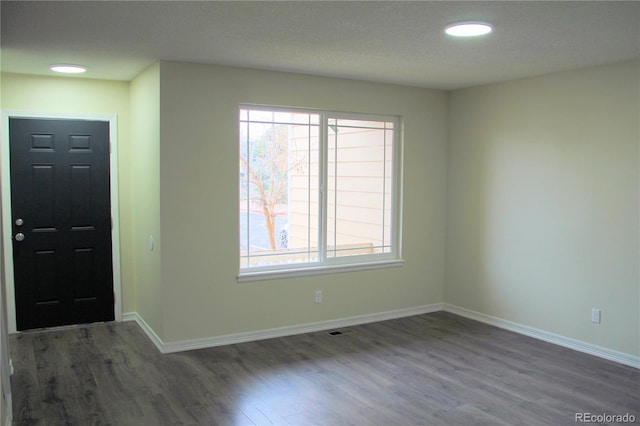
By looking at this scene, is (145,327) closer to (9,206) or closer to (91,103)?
(9,206)

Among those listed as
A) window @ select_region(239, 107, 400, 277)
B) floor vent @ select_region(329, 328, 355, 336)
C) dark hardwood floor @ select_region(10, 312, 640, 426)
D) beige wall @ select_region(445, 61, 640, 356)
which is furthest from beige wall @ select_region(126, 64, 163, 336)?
beige wall @ select_region(445, 61, 640, 356)

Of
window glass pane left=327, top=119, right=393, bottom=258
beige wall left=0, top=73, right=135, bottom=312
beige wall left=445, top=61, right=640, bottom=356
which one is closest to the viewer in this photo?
beige wall left=445, top=61, right=640, bottom=356

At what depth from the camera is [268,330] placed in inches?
192

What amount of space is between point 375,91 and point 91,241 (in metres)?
3.10

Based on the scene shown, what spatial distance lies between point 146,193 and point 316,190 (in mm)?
1527

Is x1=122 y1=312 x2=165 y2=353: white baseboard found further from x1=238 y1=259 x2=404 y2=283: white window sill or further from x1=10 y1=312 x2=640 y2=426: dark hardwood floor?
x1=238 y1=259 x2=404 y2=283: white window sill

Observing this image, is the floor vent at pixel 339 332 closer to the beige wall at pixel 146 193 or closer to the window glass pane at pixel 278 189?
the window glass pane at pixel 278 189

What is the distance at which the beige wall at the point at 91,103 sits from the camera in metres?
4.91

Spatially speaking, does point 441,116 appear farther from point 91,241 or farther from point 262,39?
point 91,241

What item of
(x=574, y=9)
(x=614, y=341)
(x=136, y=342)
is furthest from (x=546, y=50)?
(x=136, y=342)

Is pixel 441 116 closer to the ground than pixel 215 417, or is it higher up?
higher up

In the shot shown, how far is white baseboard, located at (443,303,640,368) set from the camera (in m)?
4.25

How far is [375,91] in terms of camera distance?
5.30 m

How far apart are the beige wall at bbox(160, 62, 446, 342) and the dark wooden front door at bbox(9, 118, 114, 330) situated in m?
1.24
